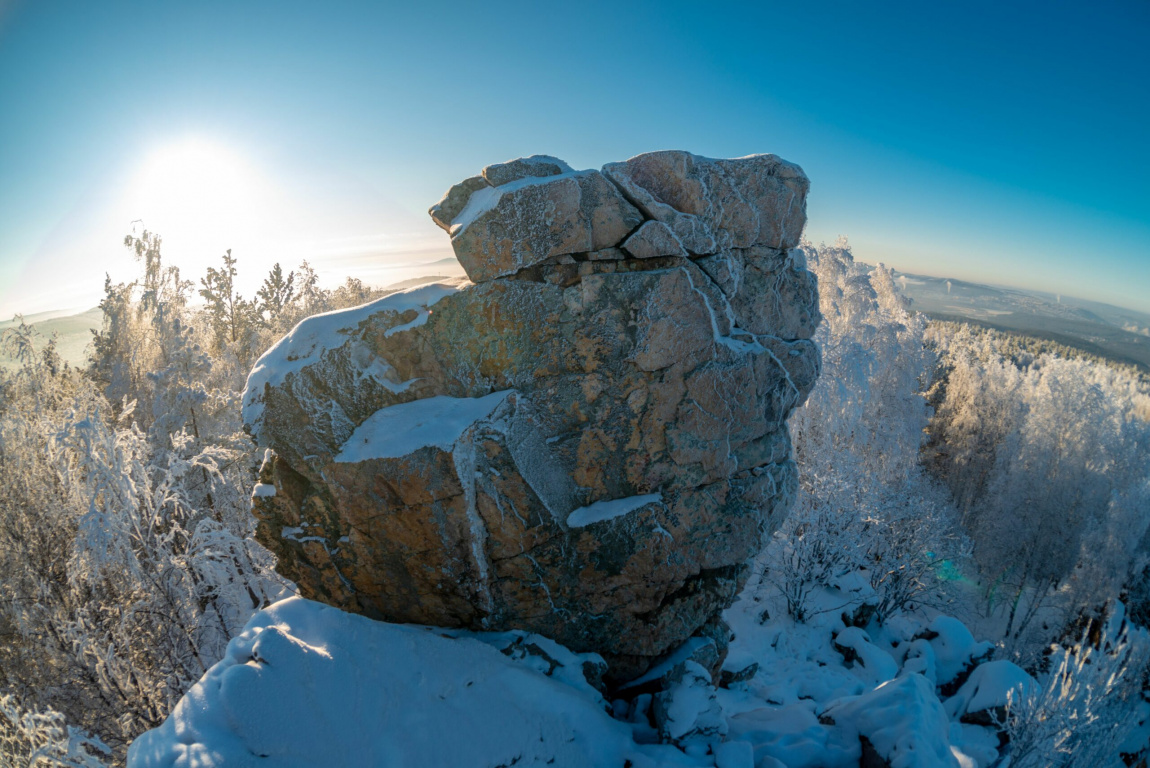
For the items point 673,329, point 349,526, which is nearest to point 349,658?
point 349,526

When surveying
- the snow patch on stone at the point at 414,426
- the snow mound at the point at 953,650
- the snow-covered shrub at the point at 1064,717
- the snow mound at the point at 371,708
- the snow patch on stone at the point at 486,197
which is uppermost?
the snow patch on stone at the point at 486,197

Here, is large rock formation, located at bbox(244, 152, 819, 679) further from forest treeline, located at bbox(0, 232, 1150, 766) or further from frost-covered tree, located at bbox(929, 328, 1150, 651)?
frost-covered tree, located at bbox(929, 328, 1150, 651)

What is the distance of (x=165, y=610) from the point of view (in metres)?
9.67

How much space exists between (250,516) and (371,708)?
35.1 feet

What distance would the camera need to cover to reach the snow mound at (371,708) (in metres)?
4.24

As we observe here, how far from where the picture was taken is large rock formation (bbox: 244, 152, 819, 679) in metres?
5.87

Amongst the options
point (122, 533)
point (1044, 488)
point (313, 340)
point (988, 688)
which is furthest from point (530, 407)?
point (1044, 488)

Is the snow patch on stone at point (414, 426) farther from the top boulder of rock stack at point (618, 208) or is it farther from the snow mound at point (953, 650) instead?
the snow mound at point (953, 650)

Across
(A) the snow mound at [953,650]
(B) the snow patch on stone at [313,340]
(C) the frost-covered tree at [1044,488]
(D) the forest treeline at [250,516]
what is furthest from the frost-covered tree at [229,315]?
(C) the frost-covered tree at [1044,488]

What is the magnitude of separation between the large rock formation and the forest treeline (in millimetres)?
3293

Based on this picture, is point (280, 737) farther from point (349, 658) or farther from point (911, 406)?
point (911, 406)

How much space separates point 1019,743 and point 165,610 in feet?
48.3

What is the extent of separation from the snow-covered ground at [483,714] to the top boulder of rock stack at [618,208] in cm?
444

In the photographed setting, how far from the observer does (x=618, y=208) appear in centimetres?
600
